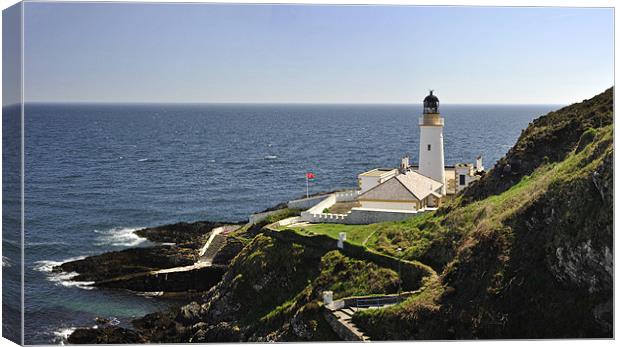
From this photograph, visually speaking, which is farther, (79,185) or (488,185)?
(79,185)

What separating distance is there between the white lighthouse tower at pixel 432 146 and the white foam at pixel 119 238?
10795mm

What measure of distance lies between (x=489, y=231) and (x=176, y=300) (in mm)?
11000

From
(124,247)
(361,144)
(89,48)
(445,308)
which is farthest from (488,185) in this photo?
(361,144)

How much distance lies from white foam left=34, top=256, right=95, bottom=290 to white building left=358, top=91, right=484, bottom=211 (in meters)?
8.81

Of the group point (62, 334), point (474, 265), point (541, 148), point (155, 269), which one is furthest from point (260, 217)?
point (474, 265)

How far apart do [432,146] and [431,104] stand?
1534 millimetres

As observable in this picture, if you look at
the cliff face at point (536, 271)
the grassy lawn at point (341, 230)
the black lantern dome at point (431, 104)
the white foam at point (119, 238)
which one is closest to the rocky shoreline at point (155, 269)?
the white foam at point (119, 238)

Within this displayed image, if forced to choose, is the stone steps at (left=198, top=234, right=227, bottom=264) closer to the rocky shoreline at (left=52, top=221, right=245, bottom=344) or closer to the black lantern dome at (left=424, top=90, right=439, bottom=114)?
the rocky shoreline at (left=52, top=221, right=245, bottom=344)

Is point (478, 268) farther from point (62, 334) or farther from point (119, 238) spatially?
point (119, 238)

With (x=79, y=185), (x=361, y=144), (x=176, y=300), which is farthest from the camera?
(x=361, y=144)

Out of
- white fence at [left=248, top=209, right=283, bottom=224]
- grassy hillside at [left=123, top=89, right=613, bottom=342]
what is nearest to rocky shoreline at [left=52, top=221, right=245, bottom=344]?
white fence at [left=248, top=209, right=283, bottom=224]

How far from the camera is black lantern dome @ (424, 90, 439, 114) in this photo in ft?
90.6

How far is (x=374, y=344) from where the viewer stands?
1523cm

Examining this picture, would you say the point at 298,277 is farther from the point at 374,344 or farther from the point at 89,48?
the point at 89,48
